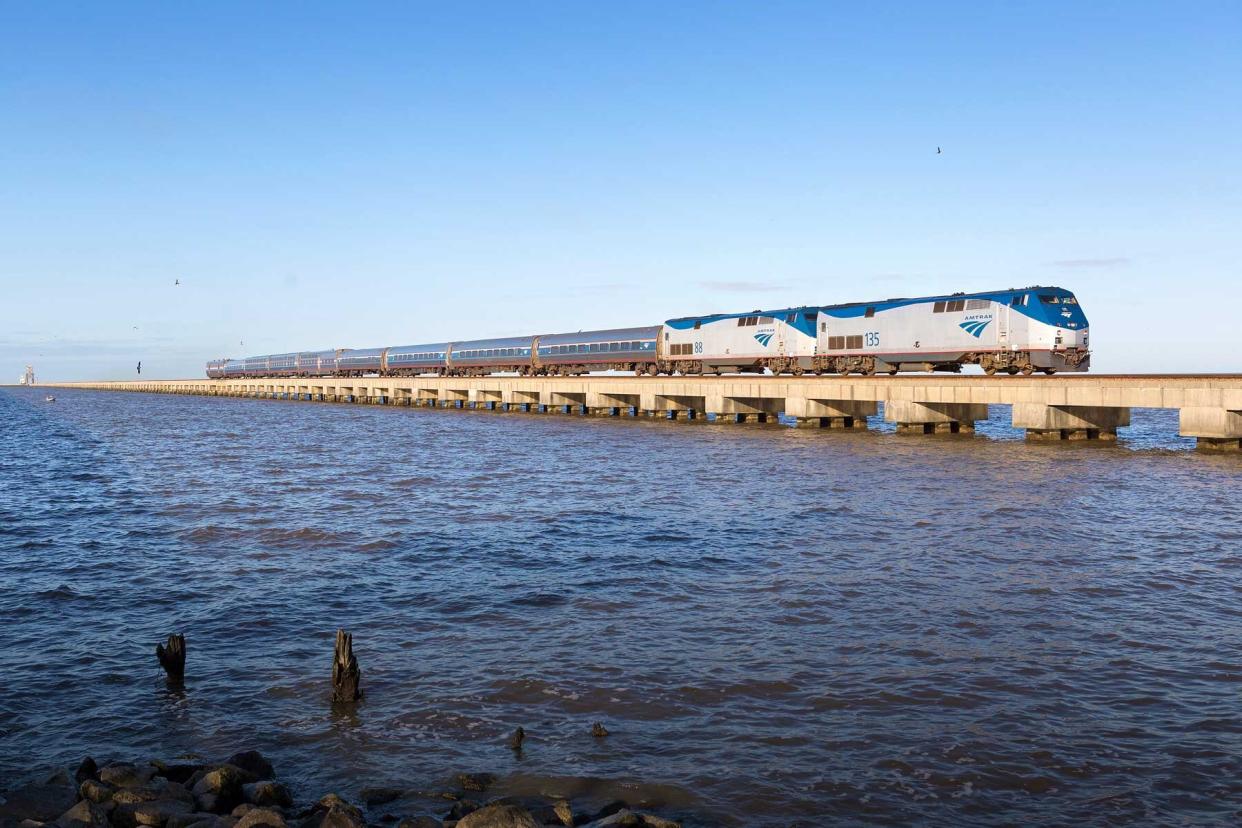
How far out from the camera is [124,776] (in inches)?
312

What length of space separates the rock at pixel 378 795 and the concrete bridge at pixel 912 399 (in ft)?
106

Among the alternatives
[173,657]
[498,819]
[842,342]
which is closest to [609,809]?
[498,819]

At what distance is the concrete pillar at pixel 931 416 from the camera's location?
43.6 m

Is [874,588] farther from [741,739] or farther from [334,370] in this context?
[334,370]

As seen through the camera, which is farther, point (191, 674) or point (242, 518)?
point (242, 518)

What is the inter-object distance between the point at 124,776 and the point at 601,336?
214 ft

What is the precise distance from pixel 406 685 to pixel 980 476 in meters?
22.2

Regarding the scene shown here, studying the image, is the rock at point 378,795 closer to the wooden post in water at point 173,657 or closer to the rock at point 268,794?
the rock at point 268,794

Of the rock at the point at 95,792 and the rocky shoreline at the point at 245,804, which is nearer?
the rocky shoreline at the point at 245,804

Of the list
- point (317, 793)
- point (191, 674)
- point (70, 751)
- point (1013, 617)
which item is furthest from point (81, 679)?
point (1013, 617)

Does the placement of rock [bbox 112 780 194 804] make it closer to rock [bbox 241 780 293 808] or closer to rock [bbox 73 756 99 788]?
rock [bbox 241 780 293 808]

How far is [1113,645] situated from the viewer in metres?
11.7

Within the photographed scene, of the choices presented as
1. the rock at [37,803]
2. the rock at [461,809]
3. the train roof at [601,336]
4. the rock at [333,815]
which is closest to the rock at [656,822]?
the rock at [461,809]

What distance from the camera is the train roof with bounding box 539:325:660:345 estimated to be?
221 feet
